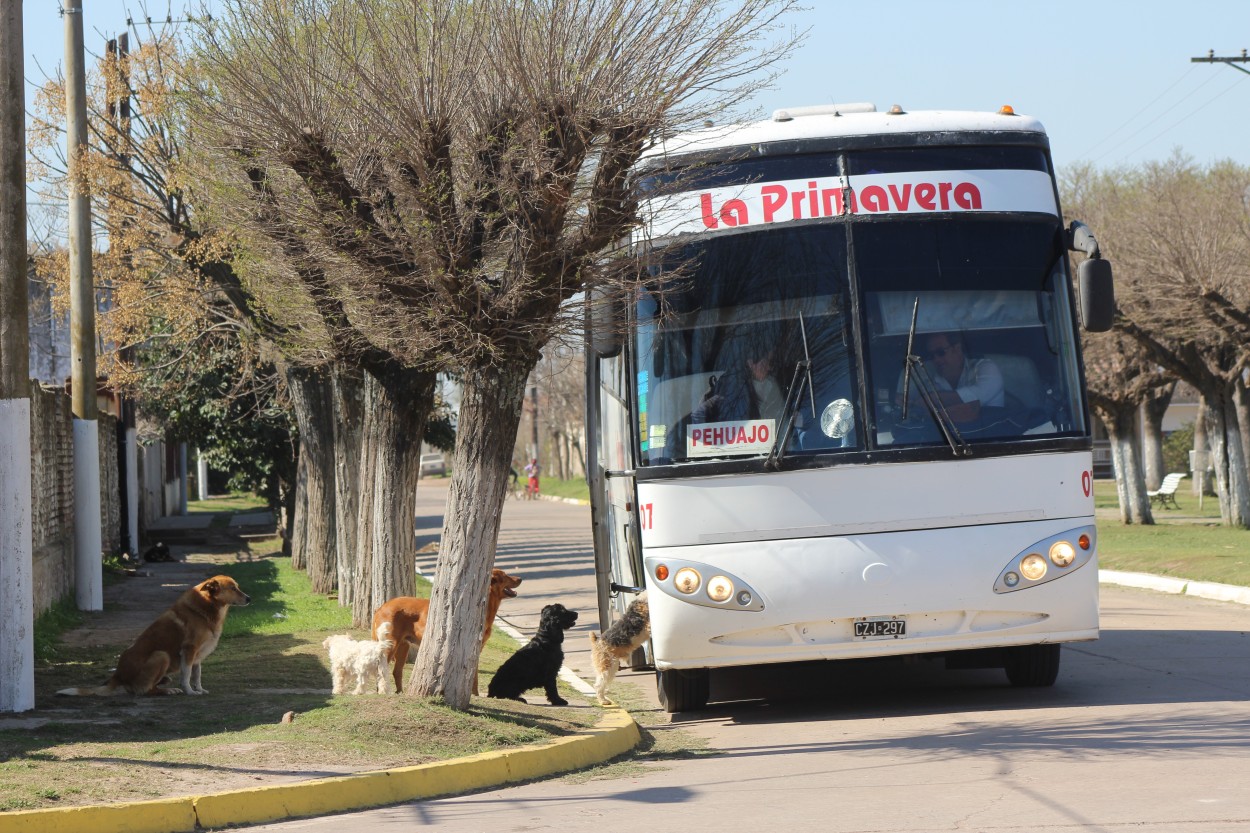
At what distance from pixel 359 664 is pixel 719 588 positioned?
2.47m

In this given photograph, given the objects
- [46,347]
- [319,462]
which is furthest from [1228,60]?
[46,347]

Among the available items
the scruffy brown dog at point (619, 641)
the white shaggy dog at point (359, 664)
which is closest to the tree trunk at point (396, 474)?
the scruffy brown dog at point (619, 641)

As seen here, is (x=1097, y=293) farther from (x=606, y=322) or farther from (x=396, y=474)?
(x=396, y=474)

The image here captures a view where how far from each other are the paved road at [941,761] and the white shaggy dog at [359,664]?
80.8 inches

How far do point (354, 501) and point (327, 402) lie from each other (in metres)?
2.97

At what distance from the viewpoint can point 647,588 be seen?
9180 millimetres

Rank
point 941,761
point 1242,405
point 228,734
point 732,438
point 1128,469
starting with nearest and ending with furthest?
point 941,761
point 228,734
point 732,438
point 1242,405
point 1128,469

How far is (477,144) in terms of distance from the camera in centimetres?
842

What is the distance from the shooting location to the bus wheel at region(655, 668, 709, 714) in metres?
9.95

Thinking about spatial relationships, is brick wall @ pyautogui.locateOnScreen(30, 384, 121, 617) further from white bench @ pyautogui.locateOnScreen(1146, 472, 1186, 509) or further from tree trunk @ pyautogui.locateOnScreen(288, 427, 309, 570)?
white bench @ pyautogui.locateOnScreen(1146, 472, 1186, 509)

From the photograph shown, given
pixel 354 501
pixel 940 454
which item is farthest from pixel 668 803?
pixel 354 501

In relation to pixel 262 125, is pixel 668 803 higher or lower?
lower

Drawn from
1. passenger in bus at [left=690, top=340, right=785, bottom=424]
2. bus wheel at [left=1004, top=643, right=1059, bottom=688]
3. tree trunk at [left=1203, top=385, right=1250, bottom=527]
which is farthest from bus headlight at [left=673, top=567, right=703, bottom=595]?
tree trunk at [left=1203, top=385, right=1250, bottom=527]

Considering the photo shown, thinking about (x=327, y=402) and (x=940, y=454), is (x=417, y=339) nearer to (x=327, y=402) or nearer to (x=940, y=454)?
(x=940, y=454)
